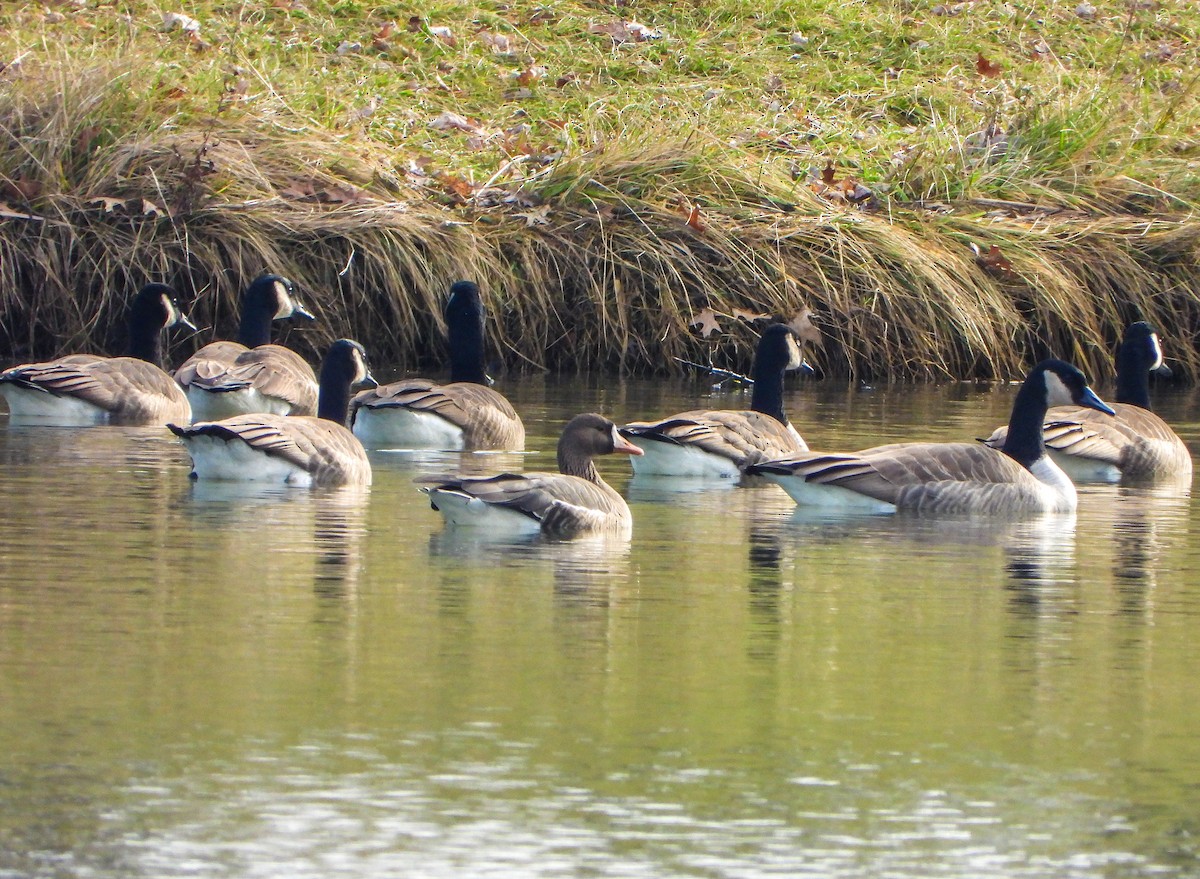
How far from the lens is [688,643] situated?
8.11 meters

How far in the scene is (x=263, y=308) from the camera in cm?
1797

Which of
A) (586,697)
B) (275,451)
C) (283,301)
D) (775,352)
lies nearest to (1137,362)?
(775,352)

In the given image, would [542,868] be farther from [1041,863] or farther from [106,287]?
[106,287]

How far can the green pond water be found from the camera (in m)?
5.75

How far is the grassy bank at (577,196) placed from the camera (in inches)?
773

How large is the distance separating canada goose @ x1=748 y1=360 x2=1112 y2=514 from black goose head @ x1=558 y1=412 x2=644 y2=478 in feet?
2.71

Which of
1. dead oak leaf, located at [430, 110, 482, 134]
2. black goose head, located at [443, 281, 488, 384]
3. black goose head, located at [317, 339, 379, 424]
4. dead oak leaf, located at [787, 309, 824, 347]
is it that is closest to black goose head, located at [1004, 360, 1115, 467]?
black goose head, located at [317, 339, 379, 424]

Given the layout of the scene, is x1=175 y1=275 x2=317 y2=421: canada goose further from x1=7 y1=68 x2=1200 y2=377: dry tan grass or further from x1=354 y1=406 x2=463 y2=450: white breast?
x1=7 y1=68 x2=1200 y2=377: dry tan grass

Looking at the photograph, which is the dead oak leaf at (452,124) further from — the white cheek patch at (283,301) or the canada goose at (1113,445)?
the canada goose at (1113,445)

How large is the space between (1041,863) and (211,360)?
1201 centimetres

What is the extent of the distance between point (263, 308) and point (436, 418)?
3.15m

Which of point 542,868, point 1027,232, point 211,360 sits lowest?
point 542,868

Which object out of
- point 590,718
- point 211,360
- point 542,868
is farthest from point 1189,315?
point 542,868

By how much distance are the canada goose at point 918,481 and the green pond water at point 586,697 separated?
399 mm
